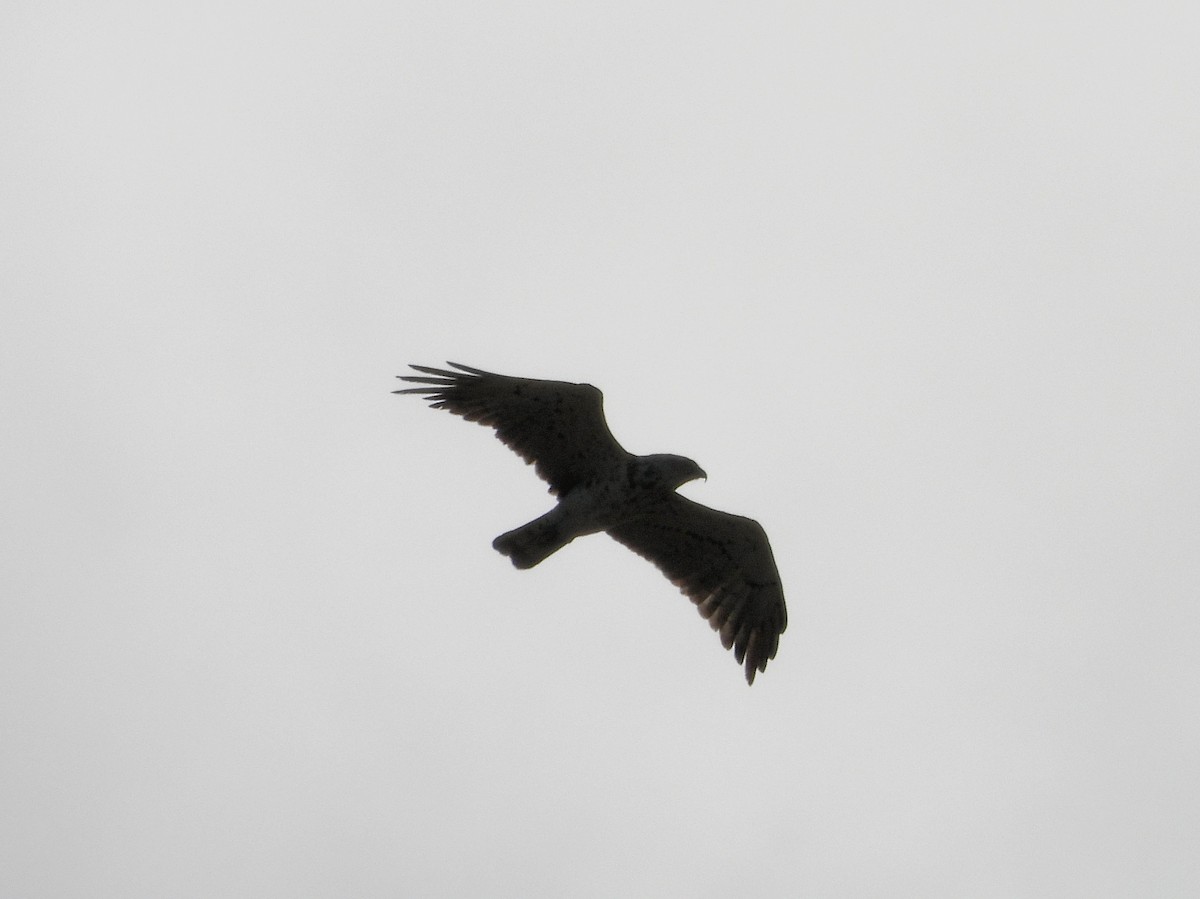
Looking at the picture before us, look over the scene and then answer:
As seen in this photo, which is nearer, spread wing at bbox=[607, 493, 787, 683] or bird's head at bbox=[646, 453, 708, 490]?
bird's head at bbox=[646, 453, 708, 490]

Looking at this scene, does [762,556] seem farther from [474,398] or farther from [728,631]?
[474,398]

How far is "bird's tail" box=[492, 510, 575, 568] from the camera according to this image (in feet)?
37.4

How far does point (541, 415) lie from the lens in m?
11.7

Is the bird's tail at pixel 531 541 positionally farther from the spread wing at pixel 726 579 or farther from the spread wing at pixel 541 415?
the spread wing at pixel 726 579

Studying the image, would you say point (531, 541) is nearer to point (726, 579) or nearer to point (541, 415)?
point (541, 415)

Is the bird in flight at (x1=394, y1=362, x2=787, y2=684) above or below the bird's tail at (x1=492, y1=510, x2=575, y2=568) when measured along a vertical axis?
above

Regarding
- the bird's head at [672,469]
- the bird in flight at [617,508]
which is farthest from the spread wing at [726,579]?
the bird's head at [672,469]

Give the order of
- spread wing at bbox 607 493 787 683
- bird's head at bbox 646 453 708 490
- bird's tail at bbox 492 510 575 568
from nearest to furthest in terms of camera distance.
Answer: bird's tail at bbox 492 510 575 568
bird's head at bbox 646 453 708 490
spread wing at bbox 607 493 787 683

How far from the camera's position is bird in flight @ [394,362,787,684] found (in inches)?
453

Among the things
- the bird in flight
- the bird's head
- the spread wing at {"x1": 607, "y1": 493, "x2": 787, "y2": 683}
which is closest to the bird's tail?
the bird in flight

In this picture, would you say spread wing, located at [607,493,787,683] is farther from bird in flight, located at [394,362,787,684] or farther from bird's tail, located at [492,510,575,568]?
bird's tail, located at [492,510,575,568]

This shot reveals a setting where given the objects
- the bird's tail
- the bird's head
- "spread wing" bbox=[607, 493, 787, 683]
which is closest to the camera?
the bird's tail

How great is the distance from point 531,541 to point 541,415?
1150 millimetres

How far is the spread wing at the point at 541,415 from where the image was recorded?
11.5 m
